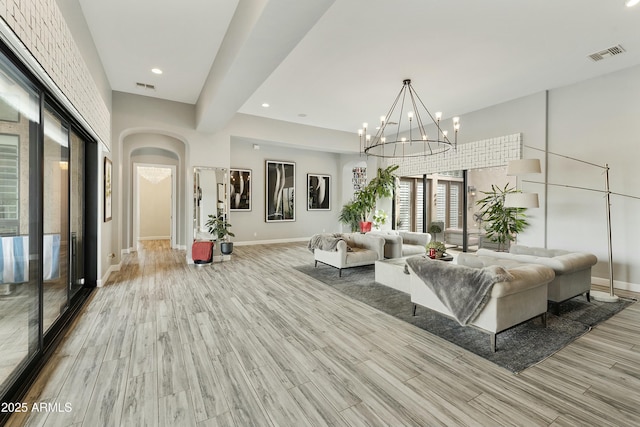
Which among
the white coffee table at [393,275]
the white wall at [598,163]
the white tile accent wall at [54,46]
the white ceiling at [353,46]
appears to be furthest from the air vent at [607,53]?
the white tile accent wall at [54,46]

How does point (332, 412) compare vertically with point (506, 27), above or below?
below

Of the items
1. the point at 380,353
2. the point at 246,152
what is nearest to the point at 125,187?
the point at 246,152

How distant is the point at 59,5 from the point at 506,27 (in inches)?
174

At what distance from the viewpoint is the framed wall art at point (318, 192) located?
9.46 m

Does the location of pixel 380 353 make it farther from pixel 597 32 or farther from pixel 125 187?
pixel 125 187

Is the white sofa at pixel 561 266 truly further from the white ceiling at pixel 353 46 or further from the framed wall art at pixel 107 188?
the framed wall art at pixel 107 188

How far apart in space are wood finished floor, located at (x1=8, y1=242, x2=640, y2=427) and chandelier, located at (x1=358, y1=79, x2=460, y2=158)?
2.69m

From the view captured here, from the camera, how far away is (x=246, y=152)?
8344 millimetres

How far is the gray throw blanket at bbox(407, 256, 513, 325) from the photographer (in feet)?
7.93

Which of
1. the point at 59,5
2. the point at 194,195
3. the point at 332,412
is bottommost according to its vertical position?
the point at 332,412

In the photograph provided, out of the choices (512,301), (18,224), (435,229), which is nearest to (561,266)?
(512,301)

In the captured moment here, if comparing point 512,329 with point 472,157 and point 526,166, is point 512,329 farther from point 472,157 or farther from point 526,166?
point 472,157

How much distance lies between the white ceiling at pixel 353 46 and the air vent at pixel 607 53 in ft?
0.27

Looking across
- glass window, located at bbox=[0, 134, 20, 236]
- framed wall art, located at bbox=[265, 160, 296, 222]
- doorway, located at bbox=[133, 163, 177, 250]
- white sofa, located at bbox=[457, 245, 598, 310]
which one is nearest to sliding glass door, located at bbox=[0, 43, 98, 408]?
glass window, located at bbox=[0, 134, 20, 236]
